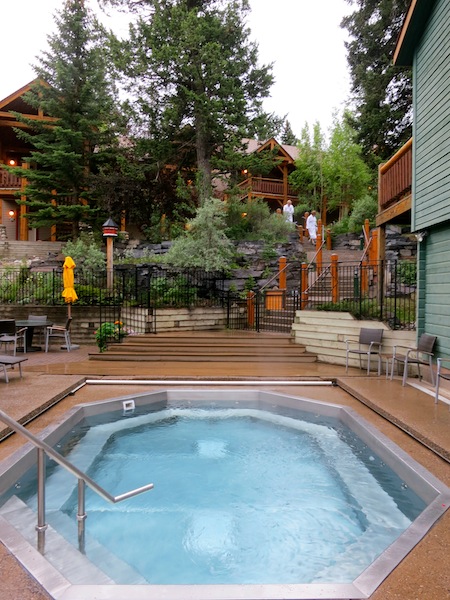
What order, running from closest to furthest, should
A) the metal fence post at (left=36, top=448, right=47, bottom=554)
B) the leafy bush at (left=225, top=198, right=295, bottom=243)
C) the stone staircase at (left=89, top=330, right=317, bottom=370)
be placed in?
the metal fence post at (left=36, top=448, right=47, bottom=554), the stone staircase at (left=89, top=330, right=317, bottom=370), the leafy bush at (left=225, top=198, right=295, bottom=243)

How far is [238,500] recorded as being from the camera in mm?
3783

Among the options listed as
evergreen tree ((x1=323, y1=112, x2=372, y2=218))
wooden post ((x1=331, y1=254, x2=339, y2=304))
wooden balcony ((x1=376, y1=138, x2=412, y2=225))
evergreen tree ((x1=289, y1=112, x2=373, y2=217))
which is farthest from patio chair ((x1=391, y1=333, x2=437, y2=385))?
evergreen tree ((x1=323, y1=112, x2=372, y2=218))

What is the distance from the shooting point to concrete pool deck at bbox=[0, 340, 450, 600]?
2084 mm

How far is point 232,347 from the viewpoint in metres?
9.34

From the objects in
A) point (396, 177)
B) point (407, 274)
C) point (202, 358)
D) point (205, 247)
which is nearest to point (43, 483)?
point (202, 358)

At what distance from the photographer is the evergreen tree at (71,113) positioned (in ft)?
58.4

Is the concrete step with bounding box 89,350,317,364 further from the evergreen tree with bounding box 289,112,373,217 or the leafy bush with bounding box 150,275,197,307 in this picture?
the evergreen tree with bounding box 289,112,373,217

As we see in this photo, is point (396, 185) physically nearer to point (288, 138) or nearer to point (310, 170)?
point (310, 170)

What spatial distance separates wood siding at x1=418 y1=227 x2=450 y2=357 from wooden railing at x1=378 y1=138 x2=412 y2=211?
1.74 meters

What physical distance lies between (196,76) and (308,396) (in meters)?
14.6

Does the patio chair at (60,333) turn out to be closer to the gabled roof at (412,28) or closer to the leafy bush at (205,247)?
the leafy bush at (205,247)

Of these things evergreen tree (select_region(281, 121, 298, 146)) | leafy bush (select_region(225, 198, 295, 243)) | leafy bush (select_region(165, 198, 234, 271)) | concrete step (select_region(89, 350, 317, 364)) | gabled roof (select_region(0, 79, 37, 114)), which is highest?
evergreen tree (select_region(281, 121, 298, 146))

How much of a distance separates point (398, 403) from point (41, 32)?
841 inches

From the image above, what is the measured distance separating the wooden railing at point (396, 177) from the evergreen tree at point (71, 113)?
1272 cm
